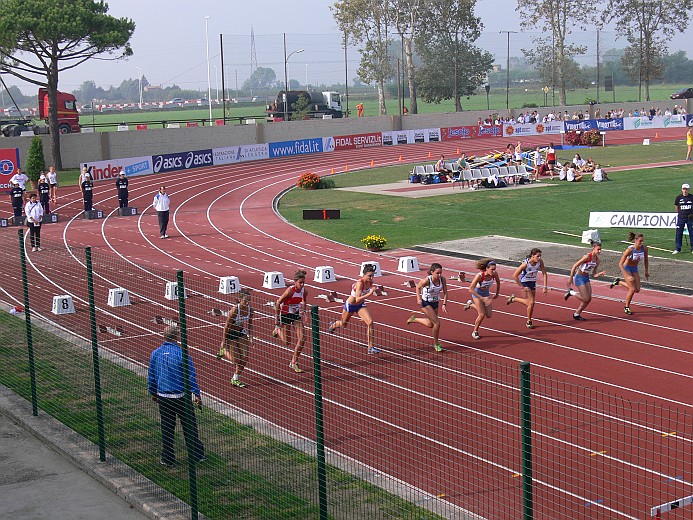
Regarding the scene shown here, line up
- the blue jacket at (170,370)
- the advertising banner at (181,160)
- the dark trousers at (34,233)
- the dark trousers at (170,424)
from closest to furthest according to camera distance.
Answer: the blue jacket at (170,370) → the dark trousers at (170,424) → the dark trousers at (34,233) → the advertising banner at (181,160)

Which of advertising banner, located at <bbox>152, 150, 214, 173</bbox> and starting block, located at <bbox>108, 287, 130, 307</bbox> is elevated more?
advertising banner, located at <bbox>152, 150, 214, 173</bbox>

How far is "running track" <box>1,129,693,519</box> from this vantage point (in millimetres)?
10188

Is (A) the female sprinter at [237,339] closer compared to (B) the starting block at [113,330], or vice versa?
(A) the female sprinter at [237,339]

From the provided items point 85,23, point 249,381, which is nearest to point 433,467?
point 249,381

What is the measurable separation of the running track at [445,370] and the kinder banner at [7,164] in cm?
1148

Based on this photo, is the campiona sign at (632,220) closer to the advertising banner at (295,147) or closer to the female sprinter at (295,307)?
the female sprinter at (295,307)

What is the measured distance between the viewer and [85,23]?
53750 millimetres

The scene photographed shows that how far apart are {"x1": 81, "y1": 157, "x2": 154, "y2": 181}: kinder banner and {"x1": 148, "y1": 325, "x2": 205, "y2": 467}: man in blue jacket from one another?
38338 millimetres

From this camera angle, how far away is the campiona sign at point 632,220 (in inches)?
1114

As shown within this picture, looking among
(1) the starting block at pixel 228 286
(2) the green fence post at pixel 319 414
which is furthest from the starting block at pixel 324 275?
(2) the green fence post at pixel 319 414

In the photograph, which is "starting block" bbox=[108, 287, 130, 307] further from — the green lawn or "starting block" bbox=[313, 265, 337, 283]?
the green lawn

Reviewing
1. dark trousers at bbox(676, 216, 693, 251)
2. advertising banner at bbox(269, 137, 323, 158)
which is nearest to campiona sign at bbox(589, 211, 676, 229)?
dark trousers at bbox(676, 216, 693, 251)

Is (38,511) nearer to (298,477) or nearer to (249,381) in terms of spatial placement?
(298,477)

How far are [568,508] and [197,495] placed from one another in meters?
3.65
